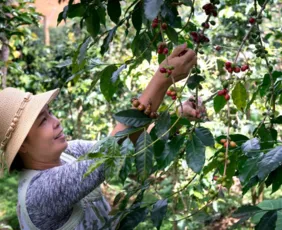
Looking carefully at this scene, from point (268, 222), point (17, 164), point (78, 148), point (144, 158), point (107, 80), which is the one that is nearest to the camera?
point (268, 222)

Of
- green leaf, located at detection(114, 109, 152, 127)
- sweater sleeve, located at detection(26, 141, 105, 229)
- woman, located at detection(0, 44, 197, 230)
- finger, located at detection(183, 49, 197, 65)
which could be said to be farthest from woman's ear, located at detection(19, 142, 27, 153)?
finger, located at detection(183, 49, 197, 65)

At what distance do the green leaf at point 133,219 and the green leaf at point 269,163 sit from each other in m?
0.27

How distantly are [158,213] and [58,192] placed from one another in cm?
32

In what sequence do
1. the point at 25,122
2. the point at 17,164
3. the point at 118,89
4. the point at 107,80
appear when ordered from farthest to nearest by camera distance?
1. the point at 118,89
2. the point at 17,164
3. the point at 25,122
4. the point at 107,80

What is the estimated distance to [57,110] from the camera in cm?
381

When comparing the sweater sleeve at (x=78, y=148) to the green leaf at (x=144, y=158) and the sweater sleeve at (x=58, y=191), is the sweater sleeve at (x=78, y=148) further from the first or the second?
the green leaf at (x=144, y=158)

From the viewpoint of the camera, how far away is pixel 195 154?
81 centimetres

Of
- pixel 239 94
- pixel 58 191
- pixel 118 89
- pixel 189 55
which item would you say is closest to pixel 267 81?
pixel 239 94

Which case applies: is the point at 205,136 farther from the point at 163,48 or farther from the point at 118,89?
the point at 118,89

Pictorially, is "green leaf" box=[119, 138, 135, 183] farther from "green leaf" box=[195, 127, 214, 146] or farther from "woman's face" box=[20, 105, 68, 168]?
"woman's face" box=[20, 105, 68, 168]

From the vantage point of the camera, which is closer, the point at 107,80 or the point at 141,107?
the point at 141,107

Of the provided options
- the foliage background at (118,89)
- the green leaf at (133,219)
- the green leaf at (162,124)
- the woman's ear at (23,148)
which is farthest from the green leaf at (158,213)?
the foliage background at (118,89)

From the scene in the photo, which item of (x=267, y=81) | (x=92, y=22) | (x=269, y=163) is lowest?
(x=269, y=163)

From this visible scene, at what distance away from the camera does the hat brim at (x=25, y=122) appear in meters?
1.15
